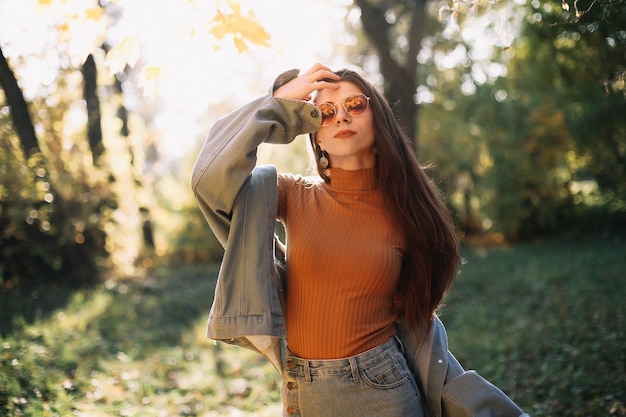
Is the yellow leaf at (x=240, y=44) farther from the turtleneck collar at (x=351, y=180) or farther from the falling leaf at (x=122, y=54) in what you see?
the turtleneck collar at (x=351, y=180)

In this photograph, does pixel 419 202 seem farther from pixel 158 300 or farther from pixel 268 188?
pixel 158 300

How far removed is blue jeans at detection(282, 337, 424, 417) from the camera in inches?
90.2

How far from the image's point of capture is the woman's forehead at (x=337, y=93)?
254cm

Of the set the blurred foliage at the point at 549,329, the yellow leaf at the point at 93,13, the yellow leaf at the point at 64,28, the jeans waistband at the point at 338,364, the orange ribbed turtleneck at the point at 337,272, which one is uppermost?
the yellow leaf at the point at 93,13

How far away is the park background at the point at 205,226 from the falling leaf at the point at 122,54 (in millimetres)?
14

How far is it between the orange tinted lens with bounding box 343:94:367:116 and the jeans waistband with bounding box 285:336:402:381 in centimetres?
105

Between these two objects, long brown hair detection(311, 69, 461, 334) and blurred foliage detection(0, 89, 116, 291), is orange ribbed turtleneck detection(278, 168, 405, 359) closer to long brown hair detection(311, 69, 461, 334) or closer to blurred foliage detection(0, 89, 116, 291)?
long brown hair detection(311, 69, 461, 334)

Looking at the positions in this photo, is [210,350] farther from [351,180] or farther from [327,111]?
[327,111]

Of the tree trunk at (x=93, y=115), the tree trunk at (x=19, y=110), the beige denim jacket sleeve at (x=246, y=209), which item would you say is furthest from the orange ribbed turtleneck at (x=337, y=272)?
the tree trunk at (x=93, y=115)

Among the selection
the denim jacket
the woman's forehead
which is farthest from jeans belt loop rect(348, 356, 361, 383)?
the woman's forehead

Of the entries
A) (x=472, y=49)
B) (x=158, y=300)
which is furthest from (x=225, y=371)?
(x=472, y=49)

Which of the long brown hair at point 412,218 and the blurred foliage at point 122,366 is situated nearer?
the long brown hair at point 412,218

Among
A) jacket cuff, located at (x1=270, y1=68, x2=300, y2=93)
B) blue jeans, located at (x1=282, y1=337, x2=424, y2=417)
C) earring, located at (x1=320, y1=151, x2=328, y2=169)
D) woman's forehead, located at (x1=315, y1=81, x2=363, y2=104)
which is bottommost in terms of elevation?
blue jeans, located at (x1=282, y1=337, x2=424, y2=417)

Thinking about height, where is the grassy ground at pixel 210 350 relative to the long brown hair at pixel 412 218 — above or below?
below
